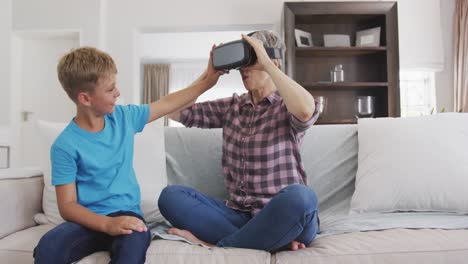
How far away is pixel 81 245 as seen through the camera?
1.12 metres

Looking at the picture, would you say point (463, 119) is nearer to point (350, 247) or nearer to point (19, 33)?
point (350, 247)

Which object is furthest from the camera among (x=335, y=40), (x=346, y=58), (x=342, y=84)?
(x=346, y=58)

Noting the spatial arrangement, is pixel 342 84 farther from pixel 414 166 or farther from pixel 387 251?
pixel 387 251

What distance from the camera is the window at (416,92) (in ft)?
A: 14.8

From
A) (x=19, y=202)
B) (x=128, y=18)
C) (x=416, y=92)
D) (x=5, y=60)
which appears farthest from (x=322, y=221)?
(x=5, y=60)

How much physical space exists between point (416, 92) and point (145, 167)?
Answer: 381 cm

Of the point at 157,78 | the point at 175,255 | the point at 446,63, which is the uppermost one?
the point at 157,78

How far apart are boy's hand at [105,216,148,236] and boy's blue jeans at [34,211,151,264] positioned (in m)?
0.02

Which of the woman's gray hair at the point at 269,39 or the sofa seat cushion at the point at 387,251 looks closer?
the sofa seat cushion at the point at 387,251

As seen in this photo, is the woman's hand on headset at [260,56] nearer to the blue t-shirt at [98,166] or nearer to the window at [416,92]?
the blue t-shirt at [98,166]

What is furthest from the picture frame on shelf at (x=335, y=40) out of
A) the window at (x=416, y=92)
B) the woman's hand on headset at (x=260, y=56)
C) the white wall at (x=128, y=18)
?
the woman's hand on headset at (x=260, y=56)

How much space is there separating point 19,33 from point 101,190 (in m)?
3.61

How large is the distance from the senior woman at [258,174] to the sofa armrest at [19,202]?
1.63ft

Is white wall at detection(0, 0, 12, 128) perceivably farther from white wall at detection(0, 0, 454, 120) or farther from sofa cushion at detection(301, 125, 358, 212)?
sofa cushion at detection(301, 125, 358, 212)
